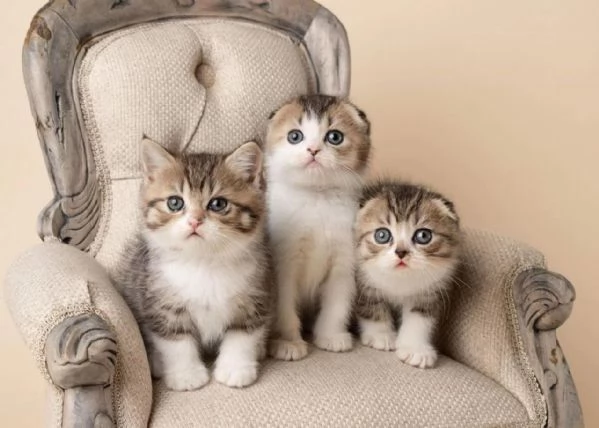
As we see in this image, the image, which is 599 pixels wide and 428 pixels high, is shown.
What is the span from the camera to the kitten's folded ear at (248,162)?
162cm

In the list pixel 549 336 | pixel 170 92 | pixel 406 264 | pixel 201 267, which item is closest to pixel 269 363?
pixel 201 267

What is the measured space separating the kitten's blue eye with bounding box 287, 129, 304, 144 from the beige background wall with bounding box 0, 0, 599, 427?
34.2 inches

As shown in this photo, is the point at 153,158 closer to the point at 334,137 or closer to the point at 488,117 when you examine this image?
the point at 334,137

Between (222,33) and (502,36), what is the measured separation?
3.28ft

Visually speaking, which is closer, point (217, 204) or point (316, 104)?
point (217, 204)

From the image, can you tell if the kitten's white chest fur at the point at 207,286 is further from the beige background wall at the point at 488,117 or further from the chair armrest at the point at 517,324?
the beige background wall at the point at 488,117

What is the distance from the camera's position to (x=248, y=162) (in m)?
1.64

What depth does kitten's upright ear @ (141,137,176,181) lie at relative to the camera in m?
1.61

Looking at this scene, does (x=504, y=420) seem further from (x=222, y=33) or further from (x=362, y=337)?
(x=222, y=33)

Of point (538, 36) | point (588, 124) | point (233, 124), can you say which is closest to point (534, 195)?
point (588, 124)

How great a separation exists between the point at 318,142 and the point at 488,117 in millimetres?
1052

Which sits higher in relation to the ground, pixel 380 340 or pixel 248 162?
pixel 248 162

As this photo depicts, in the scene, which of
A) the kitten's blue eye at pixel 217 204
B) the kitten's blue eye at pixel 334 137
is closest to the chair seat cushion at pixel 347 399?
the kitten's blue eye at pixel 217 204

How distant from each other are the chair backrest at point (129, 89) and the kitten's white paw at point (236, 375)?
22.9 inches
